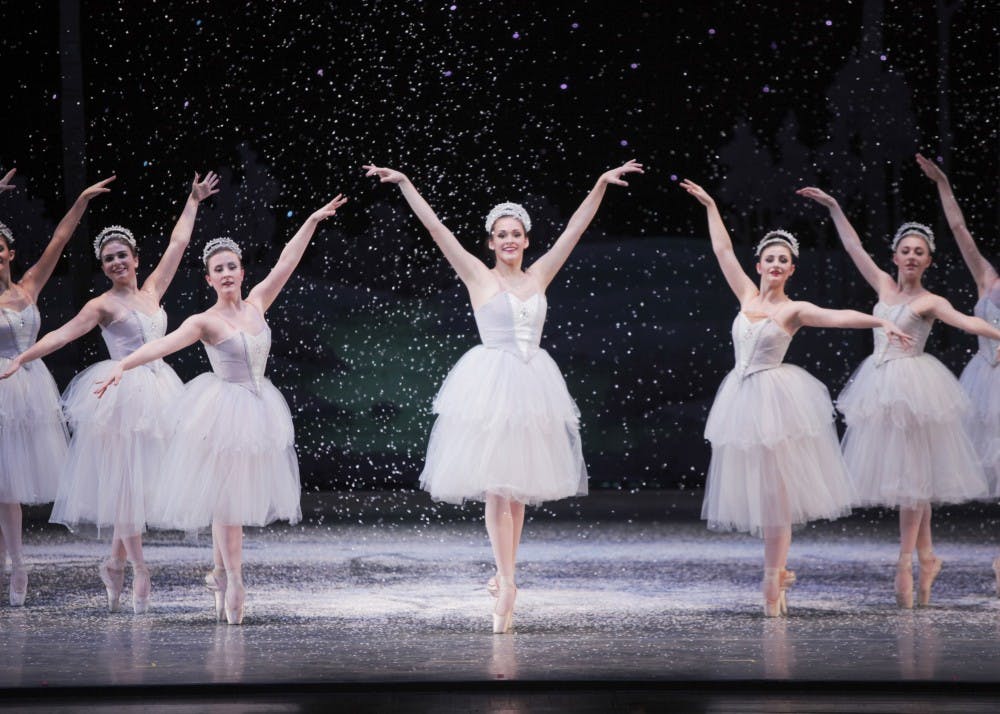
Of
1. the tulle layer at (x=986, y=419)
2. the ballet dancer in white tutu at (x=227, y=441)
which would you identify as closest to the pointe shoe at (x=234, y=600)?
the ballet dancer in white tutu at (x=227, y=441)

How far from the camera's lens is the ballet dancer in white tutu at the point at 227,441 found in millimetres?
4863

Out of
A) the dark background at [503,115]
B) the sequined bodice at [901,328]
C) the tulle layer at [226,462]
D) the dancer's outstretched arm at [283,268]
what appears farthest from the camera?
the dark background at [503,115]

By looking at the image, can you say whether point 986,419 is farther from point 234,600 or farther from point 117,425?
point 117,425

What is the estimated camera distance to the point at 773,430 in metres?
5.07

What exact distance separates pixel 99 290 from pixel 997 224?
488 centimetres

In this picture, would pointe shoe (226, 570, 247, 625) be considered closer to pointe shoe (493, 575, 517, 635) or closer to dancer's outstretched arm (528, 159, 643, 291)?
pointe shoe (493, 575, 517, 635)

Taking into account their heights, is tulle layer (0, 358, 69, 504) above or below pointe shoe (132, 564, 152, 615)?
above

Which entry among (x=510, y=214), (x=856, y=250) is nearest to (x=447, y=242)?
(x=510, y=214)

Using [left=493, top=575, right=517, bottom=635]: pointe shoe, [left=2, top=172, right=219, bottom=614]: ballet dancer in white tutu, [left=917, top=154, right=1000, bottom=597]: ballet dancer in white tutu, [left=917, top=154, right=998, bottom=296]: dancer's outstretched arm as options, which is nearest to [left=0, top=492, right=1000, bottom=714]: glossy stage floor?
[left=493, top=575, right=517, bottom=635]: pointe shoe

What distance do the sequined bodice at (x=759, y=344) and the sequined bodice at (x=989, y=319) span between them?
1.08 meters

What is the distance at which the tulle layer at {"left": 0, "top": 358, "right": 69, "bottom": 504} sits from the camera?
18.0 feet

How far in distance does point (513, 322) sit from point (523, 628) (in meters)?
1.04

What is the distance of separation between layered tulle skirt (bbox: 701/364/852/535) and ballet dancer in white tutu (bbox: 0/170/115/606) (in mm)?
2542

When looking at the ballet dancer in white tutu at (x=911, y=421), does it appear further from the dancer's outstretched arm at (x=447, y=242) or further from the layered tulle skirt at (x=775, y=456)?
the dancer's outstretched arm at (x=447, y=242)
